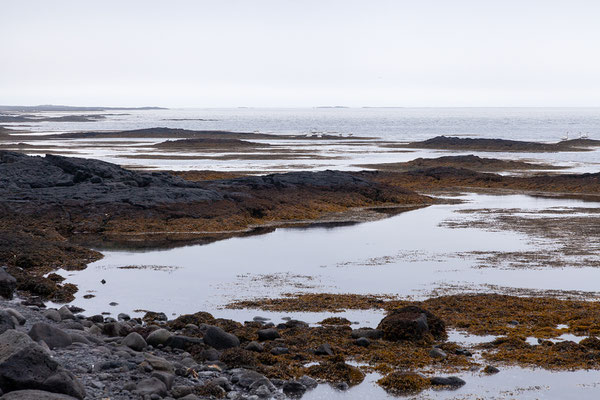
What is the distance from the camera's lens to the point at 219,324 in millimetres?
16922

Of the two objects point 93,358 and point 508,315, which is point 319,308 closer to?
point 508,315

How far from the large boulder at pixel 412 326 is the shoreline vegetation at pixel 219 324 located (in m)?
0.03

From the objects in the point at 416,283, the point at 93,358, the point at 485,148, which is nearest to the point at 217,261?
the point at 416,283

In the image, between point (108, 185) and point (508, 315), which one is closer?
point (508, 315)

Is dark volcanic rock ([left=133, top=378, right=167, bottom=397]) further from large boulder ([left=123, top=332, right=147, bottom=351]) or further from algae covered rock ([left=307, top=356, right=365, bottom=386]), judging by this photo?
algae covered rock ([left=307, top=356, right=365, bottom=386])

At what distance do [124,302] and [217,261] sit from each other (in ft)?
22.7

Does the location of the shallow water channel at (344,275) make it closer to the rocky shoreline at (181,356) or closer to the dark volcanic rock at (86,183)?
the rocky shoreline at (181,356)

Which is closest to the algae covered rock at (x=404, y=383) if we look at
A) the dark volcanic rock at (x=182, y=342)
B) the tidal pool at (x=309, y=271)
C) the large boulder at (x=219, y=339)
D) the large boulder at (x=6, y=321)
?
the large boulder at (x=219, y=339)

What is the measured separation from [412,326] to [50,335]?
292 inches

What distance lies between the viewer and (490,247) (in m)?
28.9

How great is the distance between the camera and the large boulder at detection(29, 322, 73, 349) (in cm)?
1316

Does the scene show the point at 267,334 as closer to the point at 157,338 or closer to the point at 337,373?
the point at 157,338

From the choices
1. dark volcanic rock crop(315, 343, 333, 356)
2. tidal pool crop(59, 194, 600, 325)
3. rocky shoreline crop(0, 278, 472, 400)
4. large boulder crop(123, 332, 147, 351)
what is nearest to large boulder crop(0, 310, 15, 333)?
rocky shoreline crop(0, 278, 472, 400)

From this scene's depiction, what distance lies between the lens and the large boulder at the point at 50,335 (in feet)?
43.2
